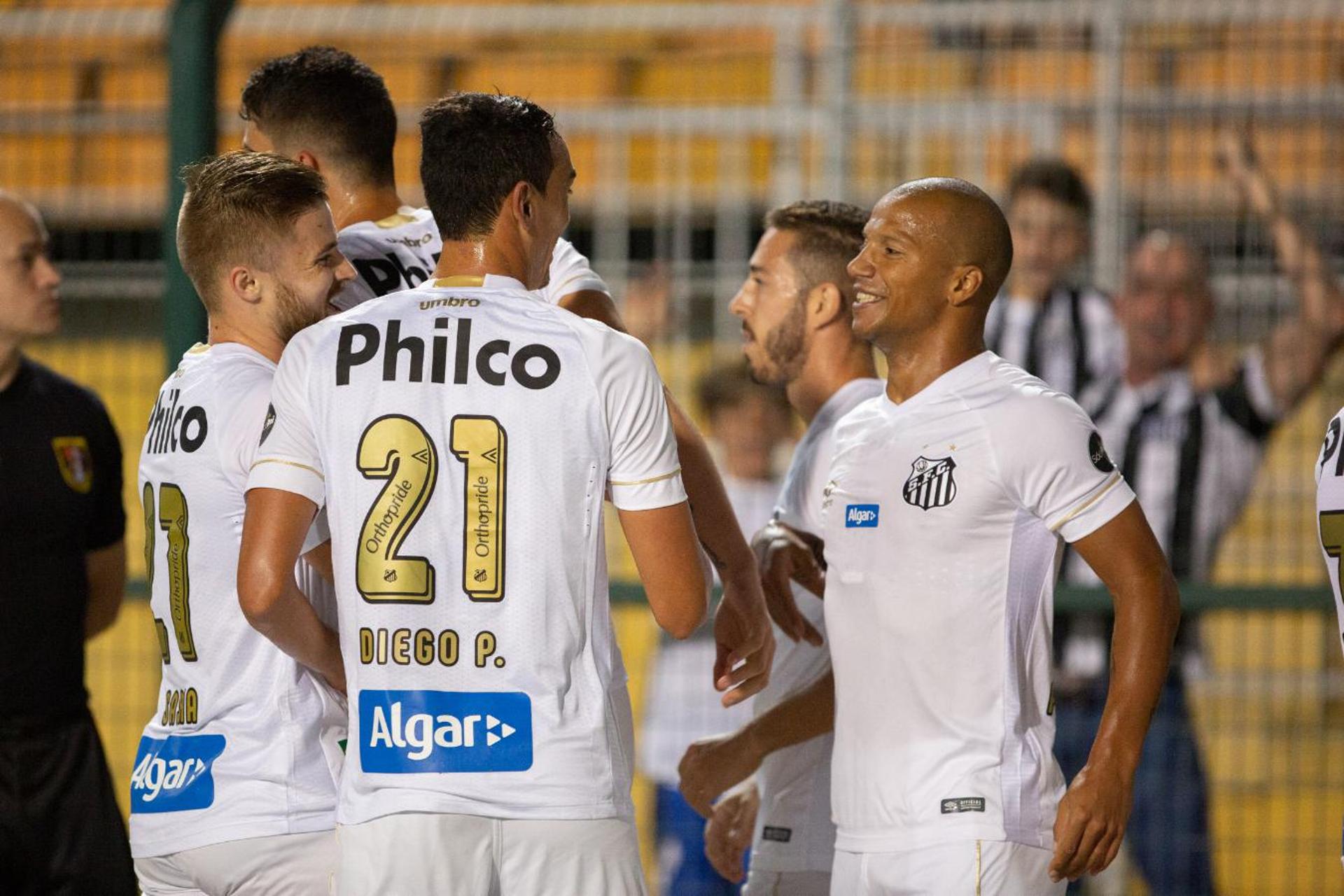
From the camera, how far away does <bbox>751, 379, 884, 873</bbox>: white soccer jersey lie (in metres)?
3.98

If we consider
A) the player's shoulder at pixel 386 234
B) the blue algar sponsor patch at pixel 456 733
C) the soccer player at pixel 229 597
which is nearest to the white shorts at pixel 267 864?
the soccer player at pixel 229 597

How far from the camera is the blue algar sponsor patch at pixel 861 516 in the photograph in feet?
10.9

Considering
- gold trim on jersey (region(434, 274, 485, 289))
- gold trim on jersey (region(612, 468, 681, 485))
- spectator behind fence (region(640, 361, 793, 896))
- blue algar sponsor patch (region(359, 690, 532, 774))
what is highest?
gold trim on jersey (region(434, 274, 485, 289))

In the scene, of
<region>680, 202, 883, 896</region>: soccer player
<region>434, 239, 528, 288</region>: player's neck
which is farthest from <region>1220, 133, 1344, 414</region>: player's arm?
<region>434, 239, 528, 288</region>: player's neck

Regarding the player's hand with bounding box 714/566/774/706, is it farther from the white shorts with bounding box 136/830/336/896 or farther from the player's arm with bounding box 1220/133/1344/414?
the player's arm with bounding box 1220/133/1344/414

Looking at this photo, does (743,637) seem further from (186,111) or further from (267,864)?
(186,111)

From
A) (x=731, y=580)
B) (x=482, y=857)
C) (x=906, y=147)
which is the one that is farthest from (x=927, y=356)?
(x=906, y=147)

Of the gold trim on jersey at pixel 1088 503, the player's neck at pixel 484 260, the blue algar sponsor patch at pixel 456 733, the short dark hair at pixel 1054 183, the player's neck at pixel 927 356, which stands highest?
the short dark hair at pixel 1054 183

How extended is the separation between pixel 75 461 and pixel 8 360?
359 mm

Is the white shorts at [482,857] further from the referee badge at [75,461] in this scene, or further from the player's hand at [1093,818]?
the referee badge at [75,461]

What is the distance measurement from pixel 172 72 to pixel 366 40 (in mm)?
1500

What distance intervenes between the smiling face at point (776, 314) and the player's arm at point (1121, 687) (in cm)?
118

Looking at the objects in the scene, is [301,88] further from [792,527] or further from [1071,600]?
[1071,600]

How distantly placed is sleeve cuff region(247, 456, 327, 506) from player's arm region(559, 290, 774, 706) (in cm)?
72
